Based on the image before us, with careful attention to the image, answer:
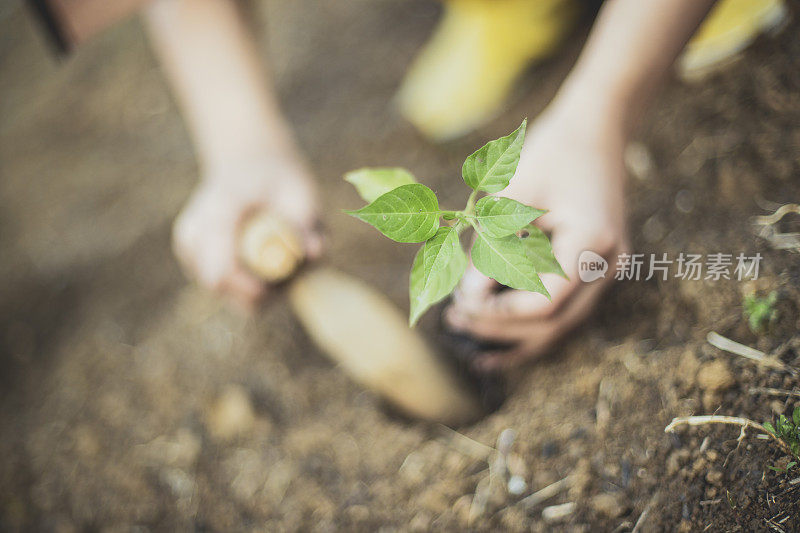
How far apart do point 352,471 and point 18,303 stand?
58.8 inches

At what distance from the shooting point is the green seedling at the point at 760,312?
854 millimetres

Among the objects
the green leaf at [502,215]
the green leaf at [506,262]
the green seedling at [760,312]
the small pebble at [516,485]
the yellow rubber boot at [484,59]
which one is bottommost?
the small pebble at [516,485]

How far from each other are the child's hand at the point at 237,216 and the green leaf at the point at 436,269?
59 cm

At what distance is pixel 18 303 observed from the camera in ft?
6.07

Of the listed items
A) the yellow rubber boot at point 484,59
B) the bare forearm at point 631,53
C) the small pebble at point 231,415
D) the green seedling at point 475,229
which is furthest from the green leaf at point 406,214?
the yellow rubber boot at point 484,59

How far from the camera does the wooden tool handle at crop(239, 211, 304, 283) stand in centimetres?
109

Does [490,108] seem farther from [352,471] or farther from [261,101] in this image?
[352,471]

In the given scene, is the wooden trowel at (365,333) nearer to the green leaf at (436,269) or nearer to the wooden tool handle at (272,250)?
the wooden tool handle at (272,250)

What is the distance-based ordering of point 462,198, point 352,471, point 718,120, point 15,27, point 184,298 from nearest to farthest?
point 352,471 → point 718,120 → point 462,198 → point 184,298 → point 15,27

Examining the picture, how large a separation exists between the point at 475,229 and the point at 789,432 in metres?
0.52

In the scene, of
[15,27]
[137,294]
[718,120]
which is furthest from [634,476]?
[15,27]

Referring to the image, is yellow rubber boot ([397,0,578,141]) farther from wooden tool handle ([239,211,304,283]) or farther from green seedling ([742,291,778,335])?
green seedling ([742,291,778,335])

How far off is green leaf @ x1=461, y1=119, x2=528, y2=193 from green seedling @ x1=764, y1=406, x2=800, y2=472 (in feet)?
1.70

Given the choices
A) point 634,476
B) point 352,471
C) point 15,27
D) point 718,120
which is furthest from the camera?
point 15,27
